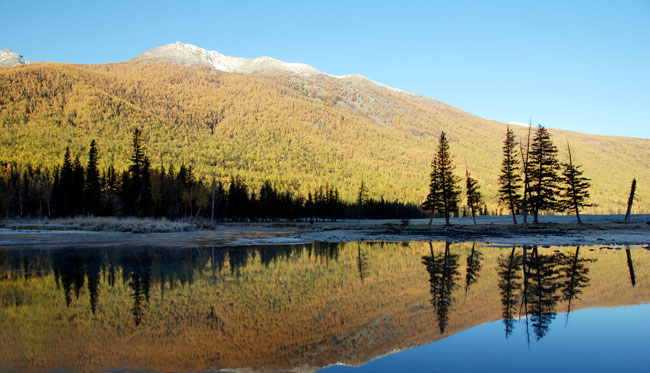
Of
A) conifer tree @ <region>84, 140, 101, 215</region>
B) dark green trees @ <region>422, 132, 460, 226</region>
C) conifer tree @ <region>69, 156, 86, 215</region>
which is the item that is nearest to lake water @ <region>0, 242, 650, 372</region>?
dark green trees @ <region>422, 132, 460, 226</region>

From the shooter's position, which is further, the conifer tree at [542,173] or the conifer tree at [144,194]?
the conifer tree at [144,194]

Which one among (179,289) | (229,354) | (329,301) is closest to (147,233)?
(179,289)

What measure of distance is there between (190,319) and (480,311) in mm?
6110

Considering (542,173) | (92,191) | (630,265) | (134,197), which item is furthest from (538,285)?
(92,191)

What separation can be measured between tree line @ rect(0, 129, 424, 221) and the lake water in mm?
56414

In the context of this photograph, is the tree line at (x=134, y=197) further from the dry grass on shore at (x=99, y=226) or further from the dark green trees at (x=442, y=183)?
the dark green trees at (x=442, y=183)

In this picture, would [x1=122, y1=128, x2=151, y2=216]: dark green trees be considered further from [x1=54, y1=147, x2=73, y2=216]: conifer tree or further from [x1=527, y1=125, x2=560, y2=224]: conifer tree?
[x1=527, y1=125, x2=560, y2=224]: conifer tree

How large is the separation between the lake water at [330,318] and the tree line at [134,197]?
185ft

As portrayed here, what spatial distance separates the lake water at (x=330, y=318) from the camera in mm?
6438

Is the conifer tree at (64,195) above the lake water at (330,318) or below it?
above

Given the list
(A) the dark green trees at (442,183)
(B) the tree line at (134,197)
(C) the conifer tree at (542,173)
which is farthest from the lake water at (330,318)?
(B) the tree line at (134,197)

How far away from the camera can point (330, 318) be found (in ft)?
28.7

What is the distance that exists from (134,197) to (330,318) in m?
64.7

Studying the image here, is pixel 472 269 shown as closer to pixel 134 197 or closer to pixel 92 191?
pixel 134 197
